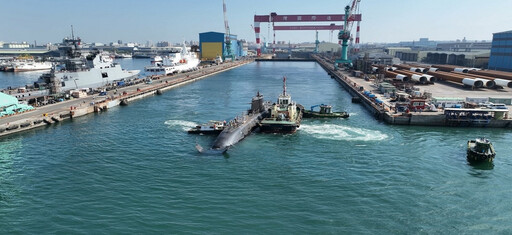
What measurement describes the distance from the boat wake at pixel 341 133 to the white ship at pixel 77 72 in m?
49.9

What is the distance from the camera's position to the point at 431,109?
5044cm

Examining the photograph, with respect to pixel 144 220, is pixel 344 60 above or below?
above

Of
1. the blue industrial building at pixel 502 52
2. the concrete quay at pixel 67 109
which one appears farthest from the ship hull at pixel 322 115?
the blue industrial building at pixel 502 52

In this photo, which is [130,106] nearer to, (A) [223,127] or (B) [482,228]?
(A) [223,127]

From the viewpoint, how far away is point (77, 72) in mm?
71500

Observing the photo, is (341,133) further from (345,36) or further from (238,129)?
(345,36)

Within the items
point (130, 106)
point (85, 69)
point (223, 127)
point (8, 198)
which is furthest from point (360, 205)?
point (85, 69)

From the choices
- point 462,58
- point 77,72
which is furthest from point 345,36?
point 77,72

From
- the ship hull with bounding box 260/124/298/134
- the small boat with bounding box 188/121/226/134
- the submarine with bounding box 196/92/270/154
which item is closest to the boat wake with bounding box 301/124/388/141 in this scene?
the ship hull with bounding box 260/124/298/134

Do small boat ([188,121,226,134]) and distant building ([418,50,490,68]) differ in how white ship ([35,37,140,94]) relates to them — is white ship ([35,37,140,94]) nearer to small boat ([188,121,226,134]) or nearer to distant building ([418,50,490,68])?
small boat ([188,121,226,134])

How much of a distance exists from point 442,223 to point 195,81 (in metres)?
96.9

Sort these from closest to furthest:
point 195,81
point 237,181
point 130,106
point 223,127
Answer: point 237,181, point 223,127, point 130,106, point 195,81

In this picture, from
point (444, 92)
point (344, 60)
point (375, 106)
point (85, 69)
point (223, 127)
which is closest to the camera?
point (223, 127)

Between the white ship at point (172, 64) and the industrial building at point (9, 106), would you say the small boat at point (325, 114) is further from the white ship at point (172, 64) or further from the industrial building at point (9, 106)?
the white ship at point (172, 64)
